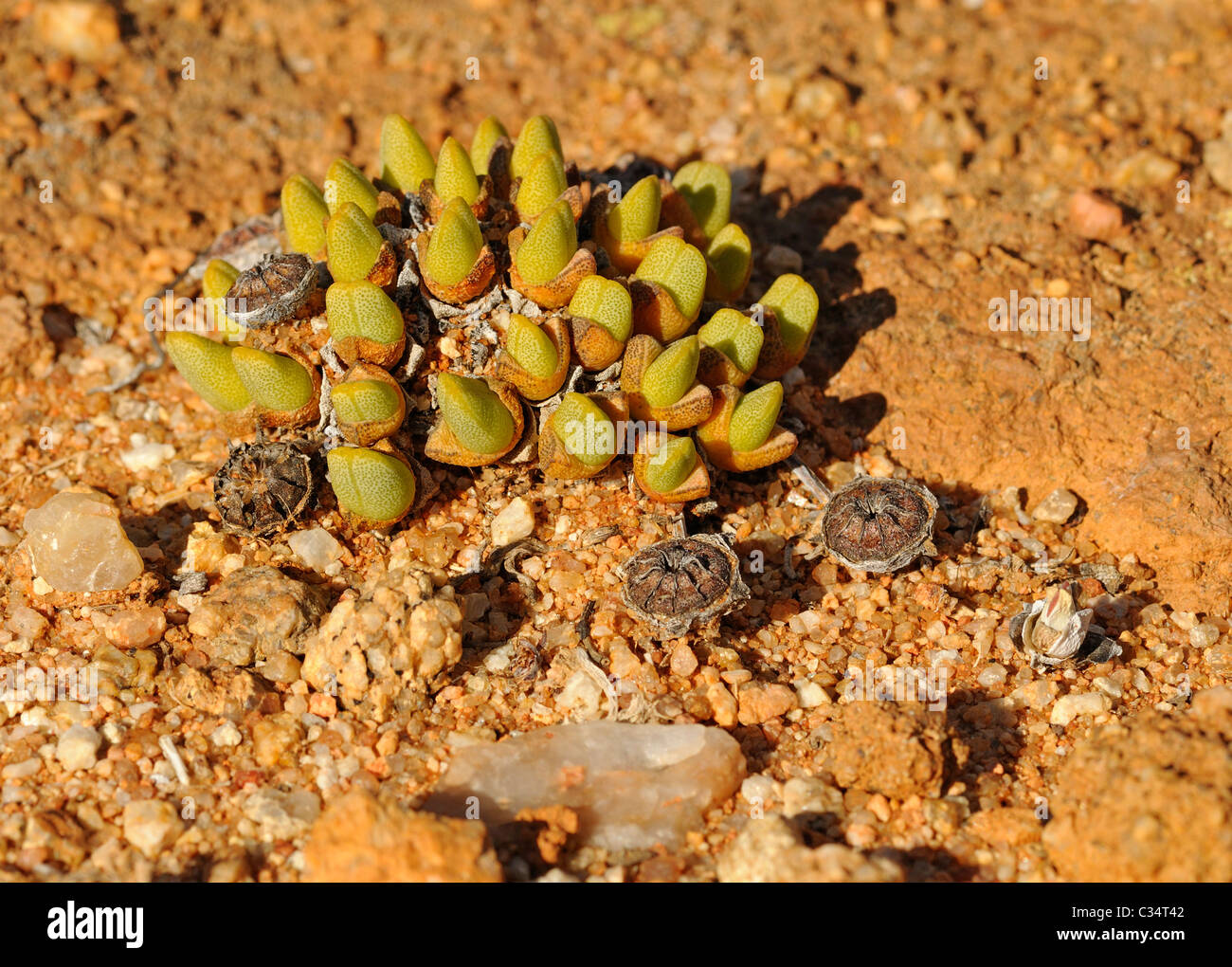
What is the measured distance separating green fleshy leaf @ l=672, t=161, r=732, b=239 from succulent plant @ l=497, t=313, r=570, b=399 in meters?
1.07

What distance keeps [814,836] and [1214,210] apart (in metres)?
4.02

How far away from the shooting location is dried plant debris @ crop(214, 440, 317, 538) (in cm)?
413

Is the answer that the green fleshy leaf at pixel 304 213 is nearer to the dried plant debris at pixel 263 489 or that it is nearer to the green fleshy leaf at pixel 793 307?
the dried plant debris at pixel 263 489

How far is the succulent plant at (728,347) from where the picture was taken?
168 inches

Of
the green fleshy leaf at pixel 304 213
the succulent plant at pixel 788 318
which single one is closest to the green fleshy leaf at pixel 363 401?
the green fleshy leaf at pixel 304 213

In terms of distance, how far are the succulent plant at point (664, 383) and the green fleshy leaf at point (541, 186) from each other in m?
0.75

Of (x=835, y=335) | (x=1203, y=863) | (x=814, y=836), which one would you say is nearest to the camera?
(x=1203, y=863)

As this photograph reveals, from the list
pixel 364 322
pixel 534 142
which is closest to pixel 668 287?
pixel 534 142

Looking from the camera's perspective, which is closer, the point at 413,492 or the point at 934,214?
the point at 413,492

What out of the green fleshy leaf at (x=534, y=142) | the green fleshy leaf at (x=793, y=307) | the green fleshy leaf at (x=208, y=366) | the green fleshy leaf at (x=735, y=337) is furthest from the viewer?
the green fleshy leaf at (x=534, y=142)

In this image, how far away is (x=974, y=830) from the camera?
11.3 ft
